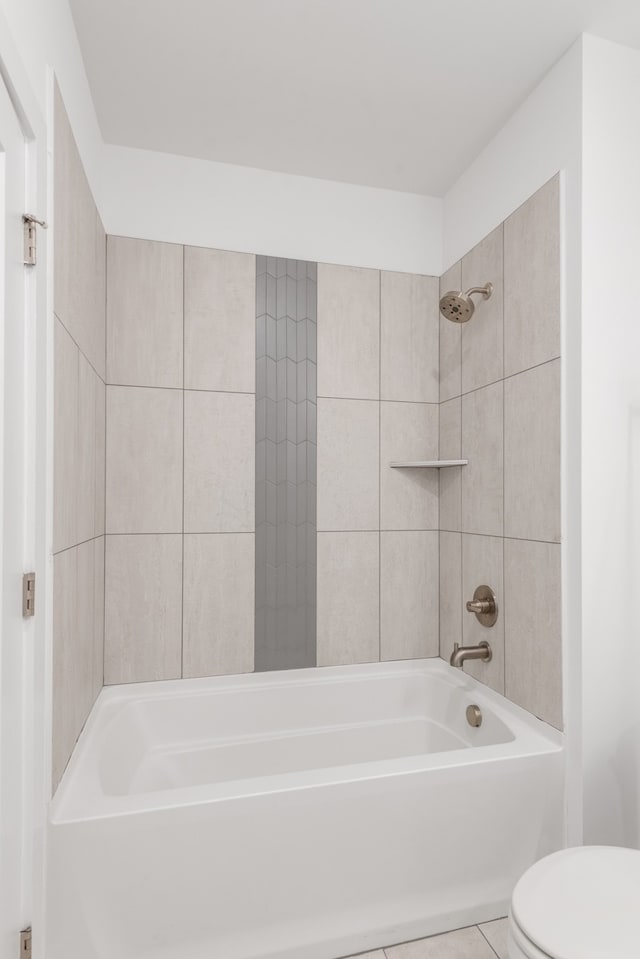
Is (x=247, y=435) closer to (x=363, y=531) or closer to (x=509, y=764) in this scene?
(x=363, y=531)

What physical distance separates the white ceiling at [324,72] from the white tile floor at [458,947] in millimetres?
2570

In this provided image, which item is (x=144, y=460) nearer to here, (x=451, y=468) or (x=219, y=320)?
(x=219, y=320)

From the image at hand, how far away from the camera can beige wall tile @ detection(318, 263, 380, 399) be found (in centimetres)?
235

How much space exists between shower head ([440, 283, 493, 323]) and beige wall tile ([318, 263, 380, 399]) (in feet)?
1.53

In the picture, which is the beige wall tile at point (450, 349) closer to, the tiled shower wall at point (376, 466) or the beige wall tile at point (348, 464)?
the tiled shower wall at point (376, 466)

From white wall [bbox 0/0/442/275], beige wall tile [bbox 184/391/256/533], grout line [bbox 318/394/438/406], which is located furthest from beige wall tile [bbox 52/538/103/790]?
white wall [bbox 0/0/442/275]

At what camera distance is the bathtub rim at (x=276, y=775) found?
1.38m

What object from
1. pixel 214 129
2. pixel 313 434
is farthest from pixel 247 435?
pixel 214 129

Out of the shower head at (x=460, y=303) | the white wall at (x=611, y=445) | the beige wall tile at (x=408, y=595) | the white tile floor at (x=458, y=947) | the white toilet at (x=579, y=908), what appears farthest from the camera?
the beige wall tile at (x=408, y=595)

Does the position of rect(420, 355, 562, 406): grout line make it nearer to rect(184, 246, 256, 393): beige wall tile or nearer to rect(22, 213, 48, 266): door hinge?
rect(184, 246, 256, 393): beige wall tile

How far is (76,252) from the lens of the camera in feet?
5.21

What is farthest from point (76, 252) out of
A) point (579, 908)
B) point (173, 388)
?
point (579, 908)

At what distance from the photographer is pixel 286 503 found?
7.55 feet

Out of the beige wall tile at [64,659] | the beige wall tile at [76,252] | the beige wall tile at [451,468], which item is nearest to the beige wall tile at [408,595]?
the beige wall tile at [451,468]
